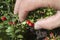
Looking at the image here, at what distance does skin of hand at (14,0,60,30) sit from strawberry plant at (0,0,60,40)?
8 cm

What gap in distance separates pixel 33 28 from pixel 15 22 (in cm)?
15

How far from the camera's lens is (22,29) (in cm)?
191

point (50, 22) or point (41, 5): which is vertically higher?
point (41, 5)

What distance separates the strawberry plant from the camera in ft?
6.08

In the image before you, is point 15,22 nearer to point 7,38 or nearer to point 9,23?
point 9,23

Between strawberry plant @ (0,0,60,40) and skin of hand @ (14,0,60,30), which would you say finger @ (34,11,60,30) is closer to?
skin of hand @ (14,0,60,30)

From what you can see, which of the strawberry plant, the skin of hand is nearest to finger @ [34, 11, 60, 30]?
the skin of hand

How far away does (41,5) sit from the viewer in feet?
6.29

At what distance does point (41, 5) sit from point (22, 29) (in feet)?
0.73

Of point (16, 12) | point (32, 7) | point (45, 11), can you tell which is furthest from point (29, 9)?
point (45, 11)

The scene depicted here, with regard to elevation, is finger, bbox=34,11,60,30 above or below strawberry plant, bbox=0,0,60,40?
above

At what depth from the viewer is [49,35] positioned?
2062mm

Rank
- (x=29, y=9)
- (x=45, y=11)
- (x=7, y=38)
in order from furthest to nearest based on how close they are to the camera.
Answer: (x=45, y=11) < (x=29, y=9) < (x=7, y=38)

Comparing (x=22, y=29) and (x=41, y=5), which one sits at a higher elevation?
(x=41, y=5)
